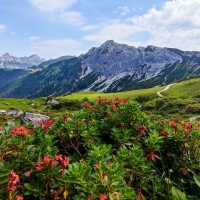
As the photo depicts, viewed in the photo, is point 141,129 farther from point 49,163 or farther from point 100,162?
point 49,163

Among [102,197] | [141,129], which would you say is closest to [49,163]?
[102,197]

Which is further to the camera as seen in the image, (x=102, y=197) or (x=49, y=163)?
(x=49, y=163)

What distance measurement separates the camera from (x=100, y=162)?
12.3ft

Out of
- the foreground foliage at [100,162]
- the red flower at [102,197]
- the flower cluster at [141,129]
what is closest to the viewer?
the red flower at [102,197]

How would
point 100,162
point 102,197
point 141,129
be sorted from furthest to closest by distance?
point 141,129, point 100,162, point 102,197

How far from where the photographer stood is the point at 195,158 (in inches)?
222

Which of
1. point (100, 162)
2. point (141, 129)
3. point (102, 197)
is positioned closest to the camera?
point (102, 197)

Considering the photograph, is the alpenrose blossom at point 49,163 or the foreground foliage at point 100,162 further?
the alpenrose blossom at point 49,163

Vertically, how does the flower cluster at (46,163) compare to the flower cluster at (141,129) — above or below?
above

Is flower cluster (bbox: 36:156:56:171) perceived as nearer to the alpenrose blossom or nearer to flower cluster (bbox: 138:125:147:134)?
the alpenrose blossom

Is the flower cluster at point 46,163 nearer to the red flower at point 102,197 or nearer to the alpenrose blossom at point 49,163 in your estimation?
the alpenrose blossom at point 49,163

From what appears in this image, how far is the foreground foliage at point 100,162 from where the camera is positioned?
11.3 feet

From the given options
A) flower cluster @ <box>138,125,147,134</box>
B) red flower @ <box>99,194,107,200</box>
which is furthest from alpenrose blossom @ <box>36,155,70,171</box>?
flower cluster @ <box>138,125,147,134</box>

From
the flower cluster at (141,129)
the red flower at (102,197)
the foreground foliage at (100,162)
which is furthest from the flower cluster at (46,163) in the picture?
the flower cluster at (141,129)
